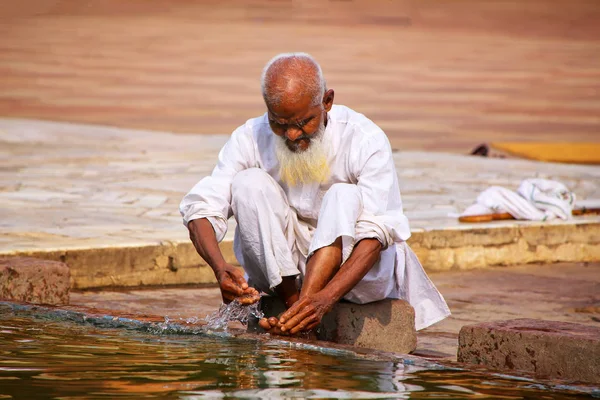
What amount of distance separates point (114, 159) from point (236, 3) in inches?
582

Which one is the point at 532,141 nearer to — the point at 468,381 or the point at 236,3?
the point at 236,3

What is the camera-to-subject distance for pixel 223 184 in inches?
174

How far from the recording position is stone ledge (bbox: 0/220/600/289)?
614 cm

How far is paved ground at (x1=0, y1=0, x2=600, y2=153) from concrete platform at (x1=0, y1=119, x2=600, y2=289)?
3.70 metres

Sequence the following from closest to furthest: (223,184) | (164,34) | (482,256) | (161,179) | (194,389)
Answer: (194,389) → (223,184) → (482,256) → (161,179) → (164,34)

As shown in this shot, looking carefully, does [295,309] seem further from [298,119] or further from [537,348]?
[537,348]

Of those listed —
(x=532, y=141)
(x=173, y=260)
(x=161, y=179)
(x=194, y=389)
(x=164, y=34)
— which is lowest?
(x=194, y=389)

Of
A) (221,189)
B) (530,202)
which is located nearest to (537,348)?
(221,189)

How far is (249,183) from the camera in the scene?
4.31 m

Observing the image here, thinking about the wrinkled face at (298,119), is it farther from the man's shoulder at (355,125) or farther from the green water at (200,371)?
the green water at (200,371)

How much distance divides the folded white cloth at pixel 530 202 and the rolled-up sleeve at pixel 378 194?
352cm

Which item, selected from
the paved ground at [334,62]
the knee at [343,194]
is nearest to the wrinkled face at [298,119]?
the knee at [343,194]

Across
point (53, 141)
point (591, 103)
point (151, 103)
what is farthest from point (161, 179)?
point (591, 103)

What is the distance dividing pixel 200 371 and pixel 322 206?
88cm
